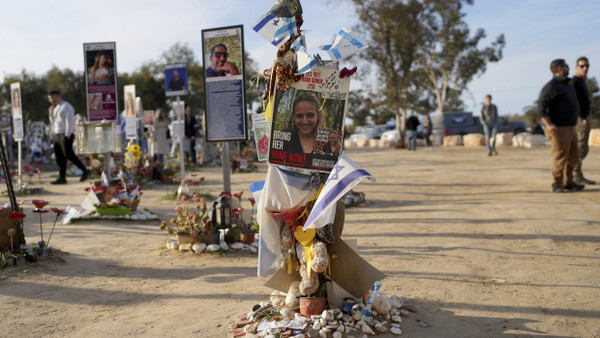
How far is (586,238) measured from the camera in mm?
6020

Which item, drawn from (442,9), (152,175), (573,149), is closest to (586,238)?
Answer: (573,149)

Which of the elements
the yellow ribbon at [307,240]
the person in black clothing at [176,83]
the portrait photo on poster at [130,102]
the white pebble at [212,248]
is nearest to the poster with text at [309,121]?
the yellow ribbon at [307,240]

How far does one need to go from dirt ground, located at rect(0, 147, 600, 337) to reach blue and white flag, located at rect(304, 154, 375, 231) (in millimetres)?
968

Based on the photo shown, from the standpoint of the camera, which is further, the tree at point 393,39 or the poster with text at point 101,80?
the tree at point 393,39

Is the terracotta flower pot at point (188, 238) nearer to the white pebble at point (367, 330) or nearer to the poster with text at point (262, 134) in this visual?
the poster with text at point (262, 134)

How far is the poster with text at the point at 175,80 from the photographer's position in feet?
36.8

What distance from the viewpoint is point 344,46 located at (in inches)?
134

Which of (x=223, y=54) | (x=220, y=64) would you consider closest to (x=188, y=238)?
(x=220, y=64)

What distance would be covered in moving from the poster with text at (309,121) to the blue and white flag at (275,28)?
328 millimetres

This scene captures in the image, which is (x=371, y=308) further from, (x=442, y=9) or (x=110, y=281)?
(x=442, y=9)

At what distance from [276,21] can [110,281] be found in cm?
307

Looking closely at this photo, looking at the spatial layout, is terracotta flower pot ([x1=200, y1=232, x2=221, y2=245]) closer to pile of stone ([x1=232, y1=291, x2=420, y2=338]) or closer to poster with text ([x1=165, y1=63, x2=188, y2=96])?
pile of stone ([x1=232, y1=291, x2=420, y2=338])

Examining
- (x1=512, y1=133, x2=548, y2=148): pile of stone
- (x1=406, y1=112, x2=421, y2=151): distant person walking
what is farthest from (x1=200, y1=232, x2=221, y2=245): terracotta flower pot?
(x1=512, y1=133, x2=548, y2=148): pile of stone

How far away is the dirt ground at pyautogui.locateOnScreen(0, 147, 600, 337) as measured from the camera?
3680 mm
